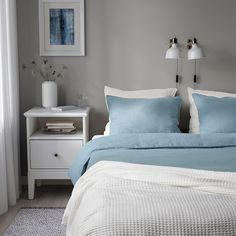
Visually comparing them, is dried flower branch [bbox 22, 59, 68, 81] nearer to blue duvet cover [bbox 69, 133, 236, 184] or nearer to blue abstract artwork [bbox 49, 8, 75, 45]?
blue abstract artwork [bbox 49, 8, 75, 45]

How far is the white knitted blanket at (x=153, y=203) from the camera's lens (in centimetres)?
168

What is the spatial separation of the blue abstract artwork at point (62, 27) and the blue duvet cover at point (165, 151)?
4.23 feet

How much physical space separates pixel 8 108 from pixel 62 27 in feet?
3.09

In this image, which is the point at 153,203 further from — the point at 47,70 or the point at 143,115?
the point at 47,70

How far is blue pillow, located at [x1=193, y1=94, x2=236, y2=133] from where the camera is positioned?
3336 millimetres

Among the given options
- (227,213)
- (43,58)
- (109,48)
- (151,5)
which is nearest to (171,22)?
(151,5)

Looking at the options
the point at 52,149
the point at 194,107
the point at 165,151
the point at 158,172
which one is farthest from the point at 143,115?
the point at 158,172

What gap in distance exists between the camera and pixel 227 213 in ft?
5.69

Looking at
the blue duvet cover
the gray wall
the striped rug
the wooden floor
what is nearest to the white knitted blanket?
the blue duvet cover

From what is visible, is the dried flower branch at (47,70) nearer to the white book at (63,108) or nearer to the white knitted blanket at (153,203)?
the white book at (63,108)

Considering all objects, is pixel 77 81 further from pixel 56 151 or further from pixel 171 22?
pixel 171 22

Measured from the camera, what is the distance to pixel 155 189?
6.52ft

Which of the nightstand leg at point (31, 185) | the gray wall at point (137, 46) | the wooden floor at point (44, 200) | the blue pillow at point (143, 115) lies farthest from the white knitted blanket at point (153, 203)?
the gray wall at point (137, 46)

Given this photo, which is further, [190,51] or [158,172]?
[190,51]
